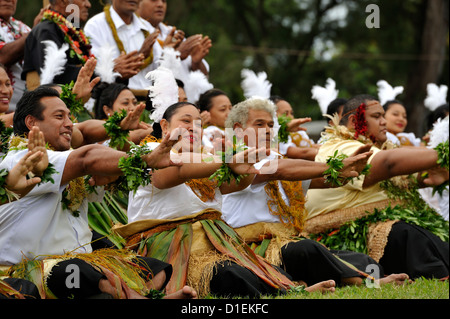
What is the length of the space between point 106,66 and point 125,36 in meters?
0.85

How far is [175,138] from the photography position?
4.16 meters

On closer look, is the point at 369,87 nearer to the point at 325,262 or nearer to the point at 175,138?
the point at 325,262

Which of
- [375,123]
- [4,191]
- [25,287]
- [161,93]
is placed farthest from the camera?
[375,123]

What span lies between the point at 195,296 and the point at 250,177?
1145 mm

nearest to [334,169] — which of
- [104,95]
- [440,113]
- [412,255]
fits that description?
[412,255]

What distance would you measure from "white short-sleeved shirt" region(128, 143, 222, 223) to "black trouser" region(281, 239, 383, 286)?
2.80 feet

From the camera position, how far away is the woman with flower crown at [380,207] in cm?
629

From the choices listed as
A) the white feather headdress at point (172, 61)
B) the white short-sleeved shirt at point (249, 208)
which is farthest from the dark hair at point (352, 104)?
the white feather headdress at point (172, 61)

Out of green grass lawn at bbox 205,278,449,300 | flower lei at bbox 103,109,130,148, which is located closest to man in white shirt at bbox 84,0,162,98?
flower lei at bbox 103,109,130,148

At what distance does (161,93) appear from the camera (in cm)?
585

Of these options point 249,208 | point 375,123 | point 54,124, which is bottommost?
point 249,208

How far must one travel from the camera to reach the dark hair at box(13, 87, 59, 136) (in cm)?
475

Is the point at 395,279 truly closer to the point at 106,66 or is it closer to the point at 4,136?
the point at 4,136
